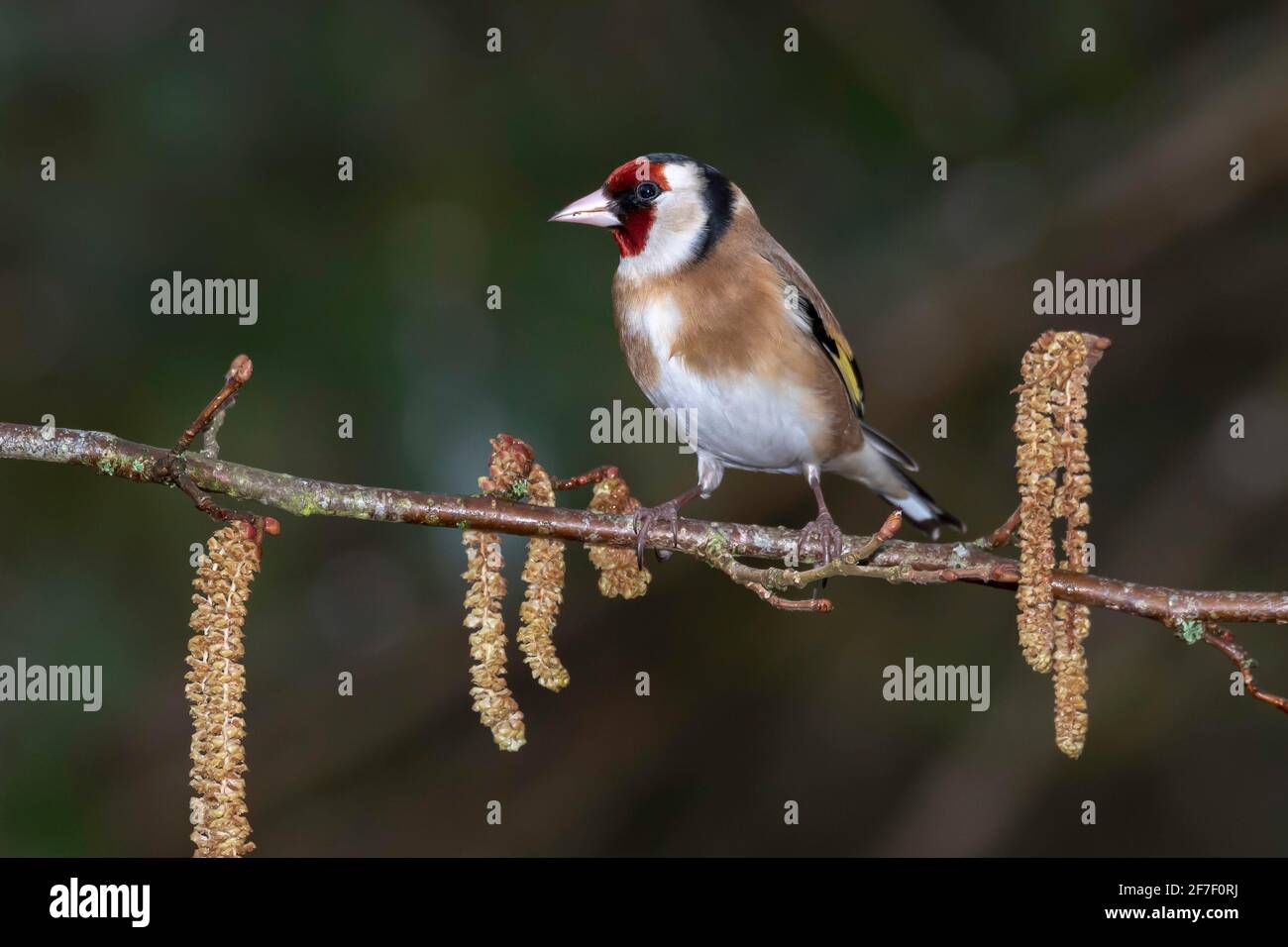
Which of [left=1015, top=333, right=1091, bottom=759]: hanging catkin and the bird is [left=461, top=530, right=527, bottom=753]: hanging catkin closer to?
[left=1015, top=333, right=1091, bottom=759]: hanging catkin

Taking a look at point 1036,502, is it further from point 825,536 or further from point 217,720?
point 217,720

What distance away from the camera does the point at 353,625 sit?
4.96 m

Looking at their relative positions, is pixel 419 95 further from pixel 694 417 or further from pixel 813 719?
pixel 813 719

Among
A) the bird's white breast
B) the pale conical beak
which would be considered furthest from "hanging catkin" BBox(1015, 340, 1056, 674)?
the pale conical beak

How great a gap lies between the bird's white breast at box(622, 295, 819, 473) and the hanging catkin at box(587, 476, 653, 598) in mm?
925

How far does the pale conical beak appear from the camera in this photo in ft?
13.1

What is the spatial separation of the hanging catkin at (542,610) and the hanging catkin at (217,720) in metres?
0.56

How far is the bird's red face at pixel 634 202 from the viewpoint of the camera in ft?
13.3

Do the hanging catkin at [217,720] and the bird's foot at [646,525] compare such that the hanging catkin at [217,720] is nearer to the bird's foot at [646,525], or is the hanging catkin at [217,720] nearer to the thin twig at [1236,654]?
the bird's foot at [646,525]

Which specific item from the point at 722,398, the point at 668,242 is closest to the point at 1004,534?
the point at 722,398

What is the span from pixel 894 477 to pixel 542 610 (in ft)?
7.32

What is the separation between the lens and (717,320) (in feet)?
12.9
